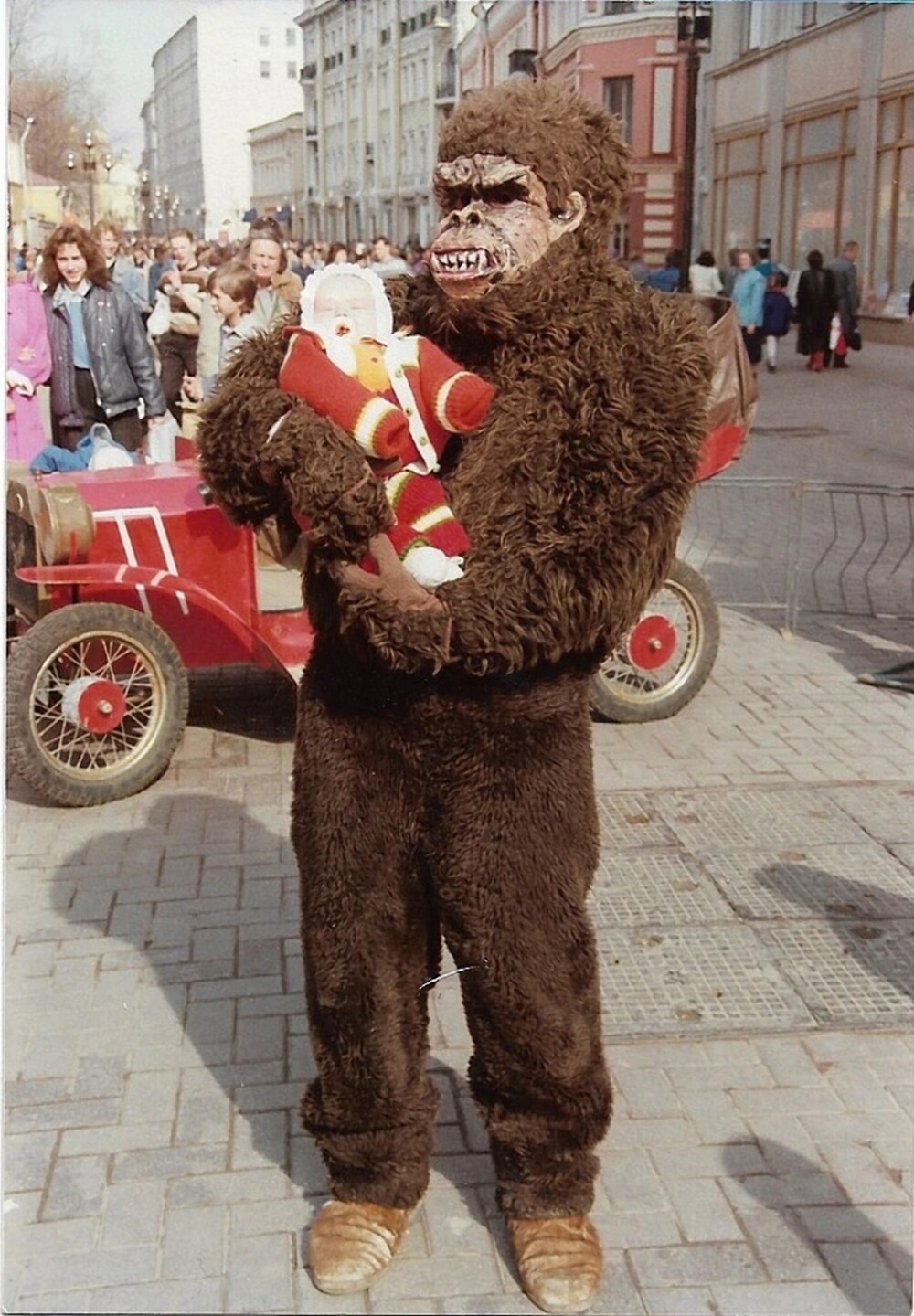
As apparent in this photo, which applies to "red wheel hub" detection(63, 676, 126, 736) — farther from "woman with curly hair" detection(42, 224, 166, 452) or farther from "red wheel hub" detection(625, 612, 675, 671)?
"woman with curly hair" detection(42, 224, 166, 452)

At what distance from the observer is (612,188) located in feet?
7.63

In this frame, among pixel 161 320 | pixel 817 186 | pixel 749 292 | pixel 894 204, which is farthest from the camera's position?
pixel 749 292

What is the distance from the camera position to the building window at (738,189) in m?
17.8

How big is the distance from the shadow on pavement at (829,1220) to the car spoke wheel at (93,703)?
2.76 metres

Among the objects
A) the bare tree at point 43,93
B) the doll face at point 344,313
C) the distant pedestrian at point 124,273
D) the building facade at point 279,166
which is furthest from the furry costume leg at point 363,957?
the distant pedestrian at point 124,273

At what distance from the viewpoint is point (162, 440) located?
23.6ft

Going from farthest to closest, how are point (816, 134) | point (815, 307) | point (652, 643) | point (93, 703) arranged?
point (815, 307), point (816, 134), point (652, 643), point (93, 703)

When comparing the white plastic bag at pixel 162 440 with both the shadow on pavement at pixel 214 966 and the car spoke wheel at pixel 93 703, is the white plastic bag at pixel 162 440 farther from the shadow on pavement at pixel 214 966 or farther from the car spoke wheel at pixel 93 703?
the shadow on pavement at pixel 214 966

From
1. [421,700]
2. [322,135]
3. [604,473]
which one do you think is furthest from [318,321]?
[322,135]

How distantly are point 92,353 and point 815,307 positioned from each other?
476 inches

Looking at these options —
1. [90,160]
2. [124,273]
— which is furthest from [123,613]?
[124,273]

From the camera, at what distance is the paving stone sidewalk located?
2.69 metres

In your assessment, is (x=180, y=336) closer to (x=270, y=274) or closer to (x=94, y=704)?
(x=270, y=274)

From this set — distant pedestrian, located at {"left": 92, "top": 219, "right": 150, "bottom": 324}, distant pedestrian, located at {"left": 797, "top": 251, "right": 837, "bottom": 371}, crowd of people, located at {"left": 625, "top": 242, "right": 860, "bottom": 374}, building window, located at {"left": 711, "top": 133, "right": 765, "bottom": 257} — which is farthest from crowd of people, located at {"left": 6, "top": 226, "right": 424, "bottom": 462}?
building window, located at {"left": 711, "top": 133, "right": 765, "bottom": 257}
